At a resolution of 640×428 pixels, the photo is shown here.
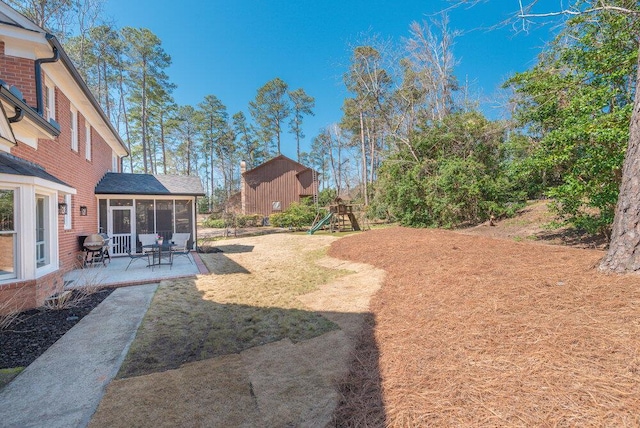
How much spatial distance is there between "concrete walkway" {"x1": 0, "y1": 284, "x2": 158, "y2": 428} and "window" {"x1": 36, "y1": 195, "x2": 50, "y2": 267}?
1.65 m

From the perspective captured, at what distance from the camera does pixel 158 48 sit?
A: 70.4 ft

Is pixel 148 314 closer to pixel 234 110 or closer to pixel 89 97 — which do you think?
pixel 89 97

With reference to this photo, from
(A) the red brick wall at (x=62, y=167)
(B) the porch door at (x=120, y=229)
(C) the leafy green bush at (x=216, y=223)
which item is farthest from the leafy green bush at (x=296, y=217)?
(A) the red brick wall at (x=62, y=167)

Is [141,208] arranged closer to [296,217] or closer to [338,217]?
[338,217]

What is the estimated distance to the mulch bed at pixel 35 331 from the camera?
124 inches

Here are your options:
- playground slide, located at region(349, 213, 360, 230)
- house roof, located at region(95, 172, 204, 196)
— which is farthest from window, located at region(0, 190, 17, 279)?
playground slide, located at region(349, 213, 360, 230)

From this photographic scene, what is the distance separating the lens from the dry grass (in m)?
3.20

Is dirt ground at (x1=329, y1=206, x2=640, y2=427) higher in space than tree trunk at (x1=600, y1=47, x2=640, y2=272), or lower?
lower

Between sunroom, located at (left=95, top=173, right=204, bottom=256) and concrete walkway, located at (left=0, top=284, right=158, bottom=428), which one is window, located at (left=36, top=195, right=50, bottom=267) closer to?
concrete walkway, located at (left=0, top=284, right=158, bottom=428)

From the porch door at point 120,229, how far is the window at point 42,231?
18.6 ft

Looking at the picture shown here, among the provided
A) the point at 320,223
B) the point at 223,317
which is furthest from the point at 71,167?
the point at 320,223

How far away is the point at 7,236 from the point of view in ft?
14.0

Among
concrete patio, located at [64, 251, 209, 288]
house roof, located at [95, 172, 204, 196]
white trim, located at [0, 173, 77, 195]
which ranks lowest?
concrete patio, located at [64, 251, 209, 288]

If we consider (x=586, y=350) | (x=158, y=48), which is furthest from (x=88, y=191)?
(x=158, y=48)
